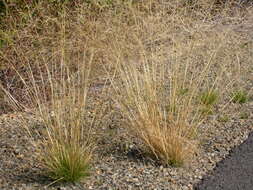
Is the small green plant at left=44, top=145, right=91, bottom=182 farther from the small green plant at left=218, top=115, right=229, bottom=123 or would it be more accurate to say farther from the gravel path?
the small green plant at left=218, top=115, right=229, bottom=123

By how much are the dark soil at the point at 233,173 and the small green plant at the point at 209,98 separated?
0.75 m

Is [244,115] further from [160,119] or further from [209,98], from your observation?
[160,119]

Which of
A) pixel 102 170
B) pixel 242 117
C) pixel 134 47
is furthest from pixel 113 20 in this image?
pixel 102 170

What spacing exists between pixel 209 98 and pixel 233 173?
1.32 metres

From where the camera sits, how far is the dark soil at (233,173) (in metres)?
4.11

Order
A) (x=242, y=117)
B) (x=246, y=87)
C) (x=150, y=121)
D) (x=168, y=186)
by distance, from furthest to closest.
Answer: (x=246, y=87)
(x=242, y=117)
(x=150, y=121)
(x=168, y=186)

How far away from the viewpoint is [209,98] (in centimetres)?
551

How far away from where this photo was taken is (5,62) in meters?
6.07

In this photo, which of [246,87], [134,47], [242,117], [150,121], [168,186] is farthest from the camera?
[246,87]

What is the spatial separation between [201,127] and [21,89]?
220 cm

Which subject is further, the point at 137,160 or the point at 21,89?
the point at 21,89

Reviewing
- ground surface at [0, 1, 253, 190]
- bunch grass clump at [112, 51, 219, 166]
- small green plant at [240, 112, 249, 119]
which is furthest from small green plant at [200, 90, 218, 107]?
bunch grass clump at [112, 51, 219, 166]

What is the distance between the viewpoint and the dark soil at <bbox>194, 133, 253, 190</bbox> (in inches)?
162

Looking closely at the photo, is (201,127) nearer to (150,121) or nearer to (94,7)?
(150,121)
